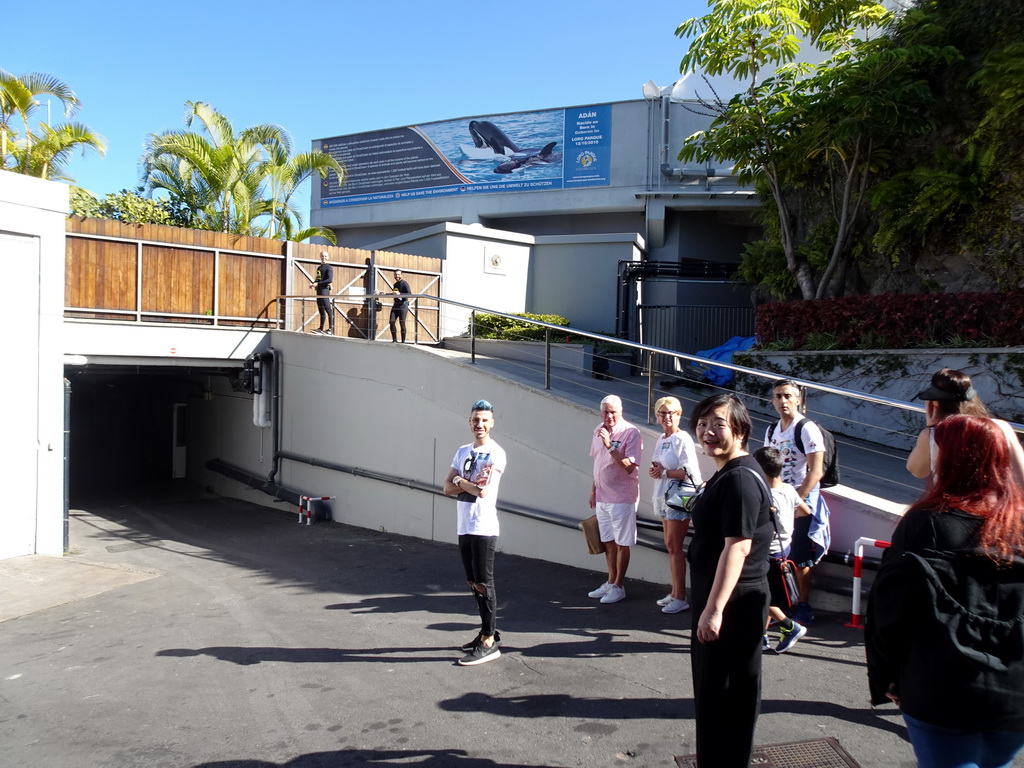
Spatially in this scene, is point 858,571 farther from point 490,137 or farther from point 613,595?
point 490,137

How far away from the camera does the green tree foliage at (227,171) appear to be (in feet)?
61.1

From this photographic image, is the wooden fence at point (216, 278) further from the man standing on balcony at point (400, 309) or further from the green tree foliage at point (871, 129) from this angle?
the green tree foliage at point (871, 129)

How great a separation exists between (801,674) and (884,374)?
542cm

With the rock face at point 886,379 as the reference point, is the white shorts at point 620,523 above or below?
below

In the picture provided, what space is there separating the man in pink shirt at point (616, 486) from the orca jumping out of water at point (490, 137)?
1591 centimetres

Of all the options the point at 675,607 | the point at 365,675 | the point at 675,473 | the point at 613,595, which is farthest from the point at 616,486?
the point at 365,675

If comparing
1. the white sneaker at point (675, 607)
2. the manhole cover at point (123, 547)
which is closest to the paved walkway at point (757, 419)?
the white sneaker at point (675, 607)

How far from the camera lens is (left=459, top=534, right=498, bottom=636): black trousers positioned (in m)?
5.29

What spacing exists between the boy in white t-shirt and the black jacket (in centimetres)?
213

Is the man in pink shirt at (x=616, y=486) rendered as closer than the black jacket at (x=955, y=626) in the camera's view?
No

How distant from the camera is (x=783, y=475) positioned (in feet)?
18.8

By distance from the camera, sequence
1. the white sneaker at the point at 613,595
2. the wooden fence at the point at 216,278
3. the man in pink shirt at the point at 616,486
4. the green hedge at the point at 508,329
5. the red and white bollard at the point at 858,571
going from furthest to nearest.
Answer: the green hedge at the point at 508,329 < the wooden fence at the point at 216,278 < the white sneaker at the point at 613,595 < the man in pink shirt at the point at 616,486 < the red and white bollard at the point at 858,571

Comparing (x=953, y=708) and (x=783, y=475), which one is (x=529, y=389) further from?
(x=953, y=708)

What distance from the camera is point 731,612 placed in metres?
3.21
